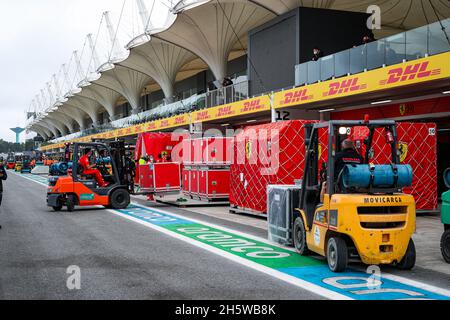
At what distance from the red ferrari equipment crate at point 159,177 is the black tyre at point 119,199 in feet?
5.72

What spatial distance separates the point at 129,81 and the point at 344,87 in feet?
149

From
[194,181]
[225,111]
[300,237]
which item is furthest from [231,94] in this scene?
[300,237]

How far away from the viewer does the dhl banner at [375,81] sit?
608 inches

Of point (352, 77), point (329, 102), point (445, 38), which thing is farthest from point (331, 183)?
point (329, 102)

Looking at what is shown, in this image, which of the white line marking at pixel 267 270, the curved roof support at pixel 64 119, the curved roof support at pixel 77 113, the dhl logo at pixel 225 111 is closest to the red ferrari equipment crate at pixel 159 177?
the white line marking at pixel 267 270

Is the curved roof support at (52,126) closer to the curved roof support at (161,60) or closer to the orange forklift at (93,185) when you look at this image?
the curved roof support at (161,60)

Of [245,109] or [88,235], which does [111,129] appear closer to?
[245,109]

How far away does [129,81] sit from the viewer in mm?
61750

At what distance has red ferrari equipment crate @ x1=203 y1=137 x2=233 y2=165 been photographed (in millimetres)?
19625

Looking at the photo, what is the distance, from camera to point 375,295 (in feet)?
21.5

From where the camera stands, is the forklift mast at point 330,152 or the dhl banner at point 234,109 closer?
the forklift mast at point 330,152

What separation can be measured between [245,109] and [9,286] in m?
22.1

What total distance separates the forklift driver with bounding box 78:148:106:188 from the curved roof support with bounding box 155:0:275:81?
1529 centimetres

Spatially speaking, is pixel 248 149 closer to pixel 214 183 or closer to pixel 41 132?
pixel 214 183
